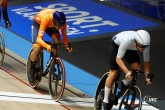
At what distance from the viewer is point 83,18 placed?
1395 centimetres

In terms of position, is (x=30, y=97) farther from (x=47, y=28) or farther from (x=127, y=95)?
(x=127, y=95)

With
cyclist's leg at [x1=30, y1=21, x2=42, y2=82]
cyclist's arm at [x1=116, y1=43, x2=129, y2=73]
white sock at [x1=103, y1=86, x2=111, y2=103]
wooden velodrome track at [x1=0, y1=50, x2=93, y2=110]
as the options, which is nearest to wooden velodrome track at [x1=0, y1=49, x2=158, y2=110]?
wooden velodrome track at [x1=0, y1=50, x2=93, y2=110]

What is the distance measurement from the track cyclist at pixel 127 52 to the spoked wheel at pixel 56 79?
38.4 inches

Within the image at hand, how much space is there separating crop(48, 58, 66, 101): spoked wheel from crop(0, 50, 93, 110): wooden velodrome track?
0.42 feet

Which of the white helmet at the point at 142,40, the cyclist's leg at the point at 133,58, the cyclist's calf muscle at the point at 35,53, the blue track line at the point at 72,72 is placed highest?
the white helmet at the point at 142,40

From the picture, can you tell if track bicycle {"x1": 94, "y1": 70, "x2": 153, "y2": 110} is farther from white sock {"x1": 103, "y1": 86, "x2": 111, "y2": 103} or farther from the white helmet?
the white helmet

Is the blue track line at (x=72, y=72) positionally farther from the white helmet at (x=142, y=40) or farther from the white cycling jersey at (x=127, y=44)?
the white helmet at (x=142, y=40)

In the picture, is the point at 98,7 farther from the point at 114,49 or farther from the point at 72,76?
the point at 114,49

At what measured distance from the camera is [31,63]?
8.45 m

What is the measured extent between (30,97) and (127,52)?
219 centimetres

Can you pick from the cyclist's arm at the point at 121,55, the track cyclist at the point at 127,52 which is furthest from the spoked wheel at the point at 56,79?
the cyclist's arm at the point at 121,55

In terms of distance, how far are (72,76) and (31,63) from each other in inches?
52.4

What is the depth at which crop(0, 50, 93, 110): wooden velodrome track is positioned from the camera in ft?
25.5

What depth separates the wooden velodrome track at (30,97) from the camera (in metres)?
7.76
